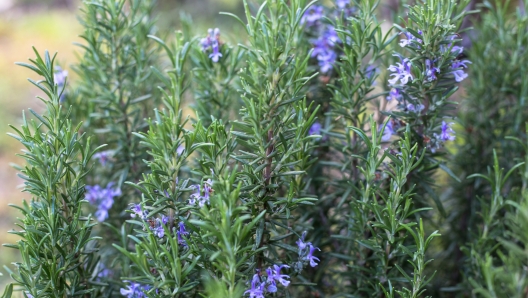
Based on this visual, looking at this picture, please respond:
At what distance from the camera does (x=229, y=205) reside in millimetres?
888

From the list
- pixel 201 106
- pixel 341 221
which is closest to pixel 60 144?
pixel 201 106

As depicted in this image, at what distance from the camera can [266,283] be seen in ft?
3.39

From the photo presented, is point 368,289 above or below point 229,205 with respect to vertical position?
below

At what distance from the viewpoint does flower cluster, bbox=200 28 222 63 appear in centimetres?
144

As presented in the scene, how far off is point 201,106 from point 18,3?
5.64 metres

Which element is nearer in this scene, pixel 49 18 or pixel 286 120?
pixel 286 120

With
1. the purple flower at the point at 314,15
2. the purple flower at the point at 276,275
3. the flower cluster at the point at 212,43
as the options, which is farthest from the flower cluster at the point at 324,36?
the purple flower at the point at 276,275

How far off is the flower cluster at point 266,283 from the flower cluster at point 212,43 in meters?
0.72

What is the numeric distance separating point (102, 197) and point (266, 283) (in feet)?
2.56

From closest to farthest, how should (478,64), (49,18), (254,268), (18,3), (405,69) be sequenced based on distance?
(254,268)
(405,69)
(478,64)
(49,18)
(18,3)

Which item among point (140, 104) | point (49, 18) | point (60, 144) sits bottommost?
point (60, 144)

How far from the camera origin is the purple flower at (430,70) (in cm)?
116

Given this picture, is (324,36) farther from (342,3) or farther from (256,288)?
(256,288)

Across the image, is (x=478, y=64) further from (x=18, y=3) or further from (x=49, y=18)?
(x=18, y=3)
